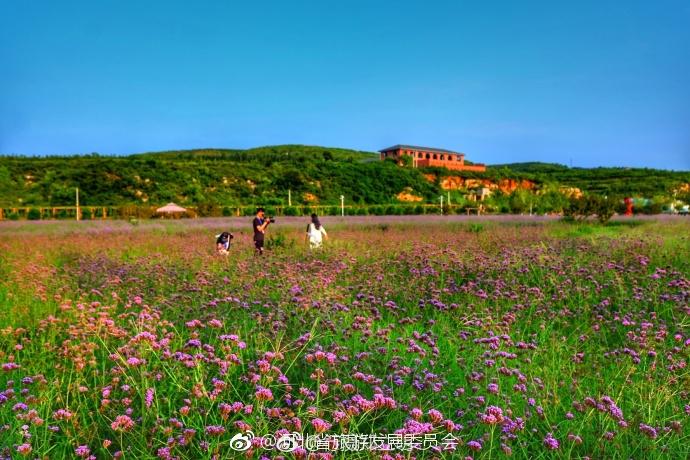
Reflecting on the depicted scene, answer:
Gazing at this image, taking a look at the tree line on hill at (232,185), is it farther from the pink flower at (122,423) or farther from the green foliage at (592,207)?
the pink flower at (122,423)

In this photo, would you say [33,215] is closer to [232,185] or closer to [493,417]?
[232,185]

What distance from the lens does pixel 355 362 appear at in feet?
10.1

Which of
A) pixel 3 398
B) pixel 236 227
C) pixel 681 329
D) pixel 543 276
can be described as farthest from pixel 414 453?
pixel 236 227

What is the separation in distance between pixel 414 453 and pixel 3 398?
2.10 m

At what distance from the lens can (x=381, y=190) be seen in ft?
202

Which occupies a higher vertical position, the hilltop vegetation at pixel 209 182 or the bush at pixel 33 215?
the hilltop vegetation at pixel 209 182

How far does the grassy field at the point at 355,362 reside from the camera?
2311mm

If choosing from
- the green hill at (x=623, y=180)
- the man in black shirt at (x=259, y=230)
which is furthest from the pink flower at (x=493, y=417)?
the green hill at (x=623, y=180)

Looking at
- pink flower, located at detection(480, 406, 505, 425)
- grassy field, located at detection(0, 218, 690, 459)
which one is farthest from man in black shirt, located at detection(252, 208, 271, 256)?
pink flower, located at detection(480, 406, 505, 425)

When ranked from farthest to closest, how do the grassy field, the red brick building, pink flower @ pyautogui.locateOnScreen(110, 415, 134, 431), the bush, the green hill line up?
the red brick building < the green hill < the bush < the grassy field < pink flower @ pyautogui.locateOnScreen(110, 415, 134, 431)

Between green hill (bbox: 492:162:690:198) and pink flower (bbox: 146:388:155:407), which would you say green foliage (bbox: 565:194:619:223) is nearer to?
pink flower (bbox: 146:388:155:407)

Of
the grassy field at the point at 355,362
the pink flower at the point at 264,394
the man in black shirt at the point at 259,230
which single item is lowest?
the grassy field at the point at 355,362

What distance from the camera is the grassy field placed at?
7.58 feet

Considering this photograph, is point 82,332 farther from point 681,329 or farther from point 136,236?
point 136,236
